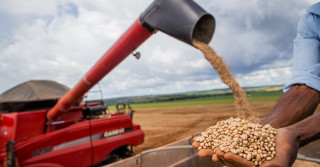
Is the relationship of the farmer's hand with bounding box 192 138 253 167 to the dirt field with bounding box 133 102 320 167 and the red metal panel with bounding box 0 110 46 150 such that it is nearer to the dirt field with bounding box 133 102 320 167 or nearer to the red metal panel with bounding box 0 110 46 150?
the dirt field with bounding box 133 102 320 167

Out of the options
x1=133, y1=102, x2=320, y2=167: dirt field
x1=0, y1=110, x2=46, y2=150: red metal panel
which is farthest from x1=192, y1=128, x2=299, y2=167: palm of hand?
x1=0, y1=110, x2=46, y2=150: red metal panel

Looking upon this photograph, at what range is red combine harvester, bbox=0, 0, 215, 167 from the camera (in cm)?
274

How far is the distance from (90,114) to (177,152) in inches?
79.5

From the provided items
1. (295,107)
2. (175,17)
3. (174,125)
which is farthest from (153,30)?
(174,125)

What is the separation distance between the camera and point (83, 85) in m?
3.48

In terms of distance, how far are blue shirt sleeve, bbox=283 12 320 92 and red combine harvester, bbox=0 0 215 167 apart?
3.94 feet

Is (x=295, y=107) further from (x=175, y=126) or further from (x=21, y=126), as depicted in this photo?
(x=175, y=126)

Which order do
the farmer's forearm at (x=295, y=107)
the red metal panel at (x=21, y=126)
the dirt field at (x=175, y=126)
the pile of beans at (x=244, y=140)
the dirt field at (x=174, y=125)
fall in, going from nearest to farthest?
1. the pile of beans at (x=244, y=140)
2. the farmer's forearm at (x=295, y=107)
3. the red metal panel at (x=21, y=126)
4. the dirt field at (x=175, y=126)
5. the dirt field at (x=174, y=125)

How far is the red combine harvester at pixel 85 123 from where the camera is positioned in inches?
108

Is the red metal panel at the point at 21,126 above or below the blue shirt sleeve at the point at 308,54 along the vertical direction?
below

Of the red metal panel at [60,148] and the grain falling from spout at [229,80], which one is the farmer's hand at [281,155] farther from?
the red metal panel at [60,148]

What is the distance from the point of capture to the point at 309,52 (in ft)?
5.33

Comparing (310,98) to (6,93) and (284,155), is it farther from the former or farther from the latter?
(6,93)

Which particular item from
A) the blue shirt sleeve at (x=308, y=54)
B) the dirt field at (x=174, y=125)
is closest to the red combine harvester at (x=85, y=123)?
the blue shirt sleeve at (x=308, y=54)
